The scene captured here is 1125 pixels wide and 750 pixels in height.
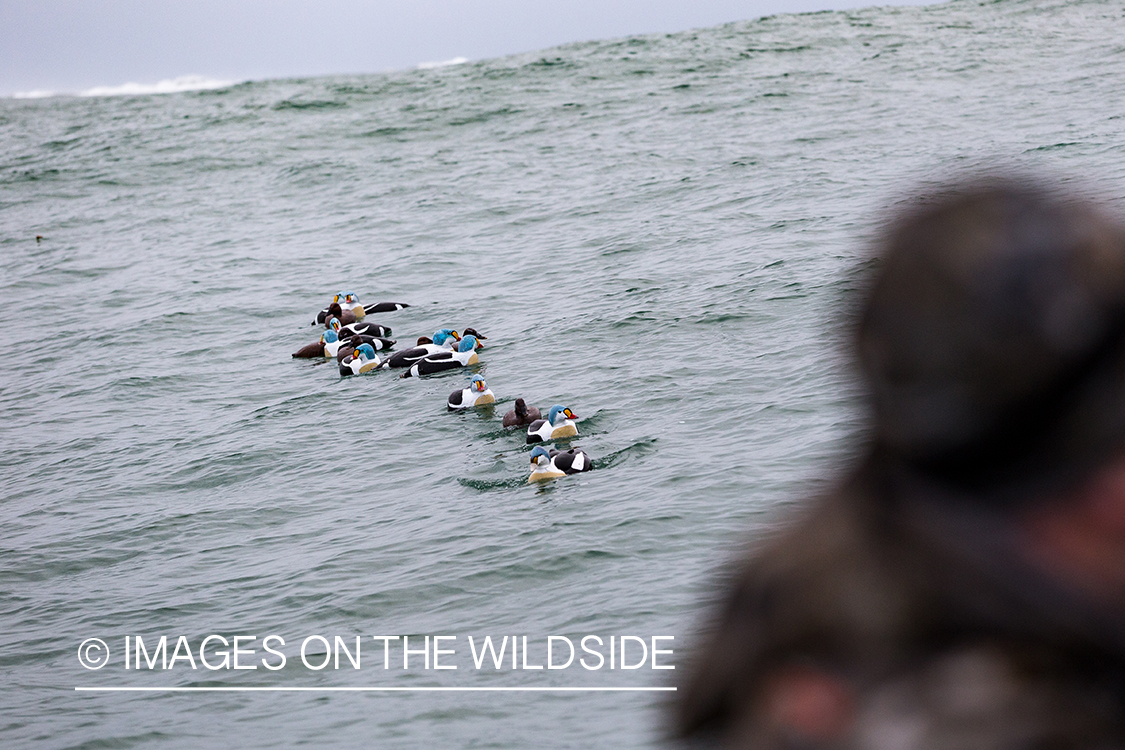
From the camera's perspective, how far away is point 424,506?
13555 mm

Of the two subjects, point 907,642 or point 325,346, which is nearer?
point 907,642

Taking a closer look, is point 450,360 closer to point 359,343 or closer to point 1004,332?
point 359,343

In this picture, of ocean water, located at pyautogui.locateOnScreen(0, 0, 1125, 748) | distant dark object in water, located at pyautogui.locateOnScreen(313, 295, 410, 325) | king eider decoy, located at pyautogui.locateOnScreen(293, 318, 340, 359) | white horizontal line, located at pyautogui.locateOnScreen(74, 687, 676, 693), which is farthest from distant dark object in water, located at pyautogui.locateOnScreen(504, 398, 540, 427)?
distant dark object in water, located at pyautogui.locateOnScreen(313, 295, 410, 325)

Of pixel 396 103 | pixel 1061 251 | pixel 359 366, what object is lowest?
pixel 359 366

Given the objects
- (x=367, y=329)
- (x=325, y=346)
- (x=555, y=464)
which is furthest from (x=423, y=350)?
(x=555, y=464)

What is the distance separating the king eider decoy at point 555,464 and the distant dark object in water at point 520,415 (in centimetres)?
200

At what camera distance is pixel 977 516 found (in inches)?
50.3

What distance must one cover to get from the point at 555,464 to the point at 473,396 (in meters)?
3.54

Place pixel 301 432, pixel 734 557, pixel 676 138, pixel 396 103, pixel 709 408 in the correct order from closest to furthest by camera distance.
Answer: pixel 734 557, pixel 709 408, pixel 301 432, pixel 676 138, pixel 396 103

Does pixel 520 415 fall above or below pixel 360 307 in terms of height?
below

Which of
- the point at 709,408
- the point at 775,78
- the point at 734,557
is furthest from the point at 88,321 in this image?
the point at 734,557

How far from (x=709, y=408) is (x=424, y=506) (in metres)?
4.14

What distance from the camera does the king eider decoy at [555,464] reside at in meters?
13.4

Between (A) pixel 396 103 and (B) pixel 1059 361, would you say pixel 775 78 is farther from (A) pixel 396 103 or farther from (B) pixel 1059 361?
(B) pixel 1059 361
